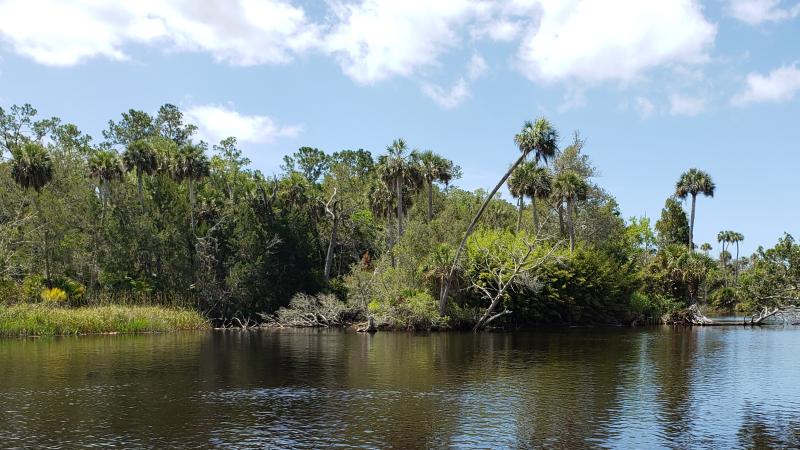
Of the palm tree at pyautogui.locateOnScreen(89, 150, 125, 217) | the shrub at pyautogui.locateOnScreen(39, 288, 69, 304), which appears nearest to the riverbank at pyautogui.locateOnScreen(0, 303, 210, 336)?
the shrub at pyautogui.locateOnScreen(39, 288, 69, 304)

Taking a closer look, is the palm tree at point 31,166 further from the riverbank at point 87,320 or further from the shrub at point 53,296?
the riverbank at point 87,320

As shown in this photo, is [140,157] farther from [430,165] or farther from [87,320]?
[430,165]

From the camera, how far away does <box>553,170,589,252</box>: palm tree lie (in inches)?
2685

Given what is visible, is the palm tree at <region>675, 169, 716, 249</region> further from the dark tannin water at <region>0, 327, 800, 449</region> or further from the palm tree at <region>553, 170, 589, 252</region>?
the dark tannin water at <region>0, 327, 800, 449</region>

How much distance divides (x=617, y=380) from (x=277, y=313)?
4249 centimetres

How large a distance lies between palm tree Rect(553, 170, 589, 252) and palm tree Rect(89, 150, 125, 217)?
44.1 meters

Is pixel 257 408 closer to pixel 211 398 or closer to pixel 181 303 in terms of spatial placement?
pixel 211 398

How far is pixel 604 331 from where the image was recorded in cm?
6141

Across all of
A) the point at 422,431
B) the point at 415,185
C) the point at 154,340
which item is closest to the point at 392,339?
the point at 154,340

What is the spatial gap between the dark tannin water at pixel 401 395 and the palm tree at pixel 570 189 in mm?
21648

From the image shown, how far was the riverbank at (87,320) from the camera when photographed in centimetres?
5359

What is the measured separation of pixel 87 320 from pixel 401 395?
37818 millimetres

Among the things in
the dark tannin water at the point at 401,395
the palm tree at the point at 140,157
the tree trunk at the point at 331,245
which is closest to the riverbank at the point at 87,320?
the dark tannin water at the point at 401,395

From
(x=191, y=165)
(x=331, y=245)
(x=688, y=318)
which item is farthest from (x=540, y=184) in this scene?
(x=191, y=165)
